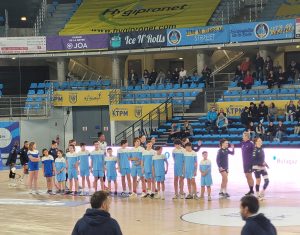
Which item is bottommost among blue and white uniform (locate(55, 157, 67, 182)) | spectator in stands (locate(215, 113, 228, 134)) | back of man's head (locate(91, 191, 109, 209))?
blue and white uniform (locate(55, 157, 67, 182))

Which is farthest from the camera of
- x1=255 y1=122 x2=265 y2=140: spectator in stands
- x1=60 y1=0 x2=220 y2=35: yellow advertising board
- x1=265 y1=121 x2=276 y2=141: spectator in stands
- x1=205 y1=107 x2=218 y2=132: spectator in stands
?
x1=60 y1=0 x2=220 y2=35: yellow advertising board

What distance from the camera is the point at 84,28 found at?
135 ft

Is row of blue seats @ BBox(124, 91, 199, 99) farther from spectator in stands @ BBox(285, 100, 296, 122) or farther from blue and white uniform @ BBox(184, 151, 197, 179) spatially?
blue and white uniform @ BBox(184, 151, 197, 179)

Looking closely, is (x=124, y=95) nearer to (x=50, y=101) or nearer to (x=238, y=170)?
(x=50, y=101)

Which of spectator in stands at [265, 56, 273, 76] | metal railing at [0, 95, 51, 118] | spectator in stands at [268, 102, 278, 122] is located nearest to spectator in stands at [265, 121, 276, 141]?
spectator in stands at [268, 102, 278, 122]

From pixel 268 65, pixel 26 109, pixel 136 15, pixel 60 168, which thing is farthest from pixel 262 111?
pixel 136 15

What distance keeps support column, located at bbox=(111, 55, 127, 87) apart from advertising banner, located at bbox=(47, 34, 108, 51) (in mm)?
1379

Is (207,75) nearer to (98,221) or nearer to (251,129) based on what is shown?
(251,129)

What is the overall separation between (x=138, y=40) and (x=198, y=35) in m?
3.63

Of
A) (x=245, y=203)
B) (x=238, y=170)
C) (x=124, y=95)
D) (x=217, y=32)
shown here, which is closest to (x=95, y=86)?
(x=124, y=95)

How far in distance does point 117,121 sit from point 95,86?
3274 mm

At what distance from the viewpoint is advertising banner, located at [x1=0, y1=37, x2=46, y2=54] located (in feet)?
127

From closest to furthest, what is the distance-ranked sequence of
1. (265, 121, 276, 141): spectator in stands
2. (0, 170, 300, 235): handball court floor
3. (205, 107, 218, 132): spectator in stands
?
(0, 170, 300, 235): handball court floor
(265, 121, 276, 141): spectator in stands
(205, 107, 218, 132): spectator in stands

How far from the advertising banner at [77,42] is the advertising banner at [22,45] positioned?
45cm
